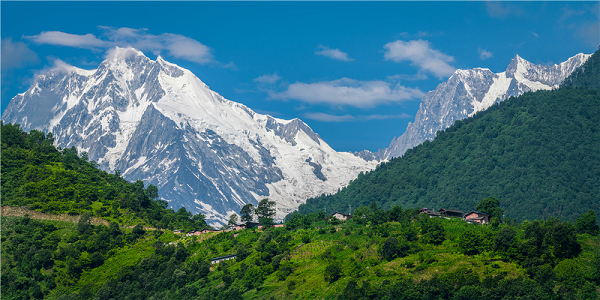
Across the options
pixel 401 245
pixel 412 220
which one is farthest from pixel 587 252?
pixel 412 220

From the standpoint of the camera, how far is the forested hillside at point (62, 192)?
552 ft

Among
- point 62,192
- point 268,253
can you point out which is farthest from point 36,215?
point 268,253

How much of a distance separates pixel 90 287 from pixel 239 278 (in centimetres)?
3888

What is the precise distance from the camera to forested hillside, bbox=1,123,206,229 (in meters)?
168

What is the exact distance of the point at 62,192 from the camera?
175 m

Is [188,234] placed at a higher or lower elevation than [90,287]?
Answer: higher

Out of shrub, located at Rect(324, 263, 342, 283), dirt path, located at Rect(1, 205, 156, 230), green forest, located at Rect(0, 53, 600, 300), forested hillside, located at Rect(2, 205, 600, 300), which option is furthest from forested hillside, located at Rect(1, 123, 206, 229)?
shrub, located at Rect(324, 263, 342, 283)

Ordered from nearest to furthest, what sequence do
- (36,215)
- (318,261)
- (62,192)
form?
1. (318,261)
2. (36,215)
3. (62,192)

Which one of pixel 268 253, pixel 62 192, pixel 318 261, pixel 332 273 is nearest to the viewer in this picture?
pixel 332 273

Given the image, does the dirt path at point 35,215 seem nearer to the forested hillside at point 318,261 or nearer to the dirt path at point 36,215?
the dirt path at point 36,215

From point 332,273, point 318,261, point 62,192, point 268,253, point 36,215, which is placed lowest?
point 332,273

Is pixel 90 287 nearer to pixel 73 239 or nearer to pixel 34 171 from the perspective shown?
pixel 73 239

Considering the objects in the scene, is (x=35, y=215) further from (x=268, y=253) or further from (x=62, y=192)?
(x=268, y=253)

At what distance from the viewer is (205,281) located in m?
138
